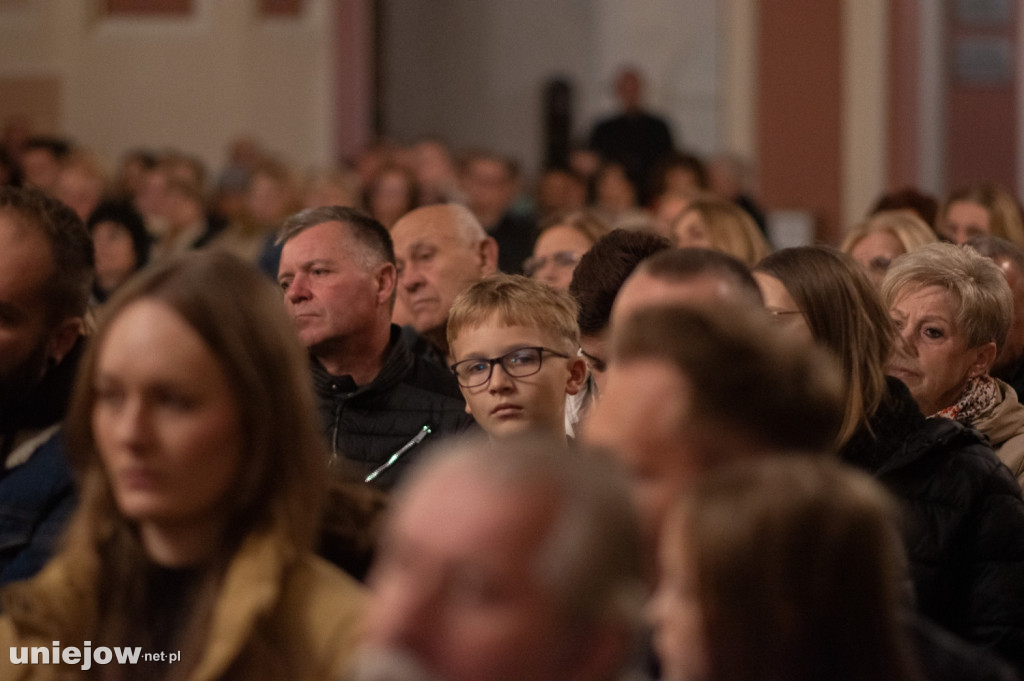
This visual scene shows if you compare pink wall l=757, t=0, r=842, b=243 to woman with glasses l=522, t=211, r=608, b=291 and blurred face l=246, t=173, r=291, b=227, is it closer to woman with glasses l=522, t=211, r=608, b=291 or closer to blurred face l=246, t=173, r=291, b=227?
blurred face l=246, t=173, r=291, b=227

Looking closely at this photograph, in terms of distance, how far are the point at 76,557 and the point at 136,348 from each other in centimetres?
32

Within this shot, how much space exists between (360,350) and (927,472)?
1.73 m

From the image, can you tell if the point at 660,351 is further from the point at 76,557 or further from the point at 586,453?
the point at 76,557

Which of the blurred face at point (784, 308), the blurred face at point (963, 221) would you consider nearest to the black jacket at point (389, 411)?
the blurred face at point (784, 308)

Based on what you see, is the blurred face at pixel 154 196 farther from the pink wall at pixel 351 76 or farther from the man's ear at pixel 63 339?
the man's ear at pixel 63 339

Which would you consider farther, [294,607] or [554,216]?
[554,216]

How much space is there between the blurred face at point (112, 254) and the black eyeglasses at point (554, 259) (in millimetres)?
2364

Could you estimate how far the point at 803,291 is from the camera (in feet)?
11.6

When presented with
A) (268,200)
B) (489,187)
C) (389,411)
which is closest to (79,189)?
(268,200)

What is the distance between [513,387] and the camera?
12.9ft

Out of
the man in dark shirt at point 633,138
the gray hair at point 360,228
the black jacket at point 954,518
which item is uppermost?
the man in dark shirt at point 633,138

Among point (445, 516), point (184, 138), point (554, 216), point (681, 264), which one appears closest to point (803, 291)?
point (681, 264)

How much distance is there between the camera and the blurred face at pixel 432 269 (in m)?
5.58

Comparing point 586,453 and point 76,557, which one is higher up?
point 586,453
